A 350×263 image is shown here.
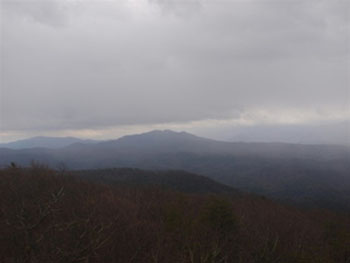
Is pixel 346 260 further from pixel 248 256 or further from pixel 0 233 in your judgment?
pixel 0 233

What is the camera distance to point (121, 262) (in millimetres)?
12469

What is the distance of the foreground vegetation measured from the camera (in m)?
8.58

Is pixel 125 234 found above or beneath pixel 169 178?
above

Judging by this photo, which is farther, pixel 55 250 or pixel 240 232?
pixel 240 232

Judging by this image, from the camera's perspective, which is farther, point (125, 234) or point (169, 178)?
point (169, 178)

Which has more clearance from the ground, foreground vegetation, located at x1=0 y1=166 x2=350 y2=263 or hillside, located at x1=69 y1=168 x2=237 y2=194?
foreground vegetation, located at x1=0 y1=166 x2=350 y2=263

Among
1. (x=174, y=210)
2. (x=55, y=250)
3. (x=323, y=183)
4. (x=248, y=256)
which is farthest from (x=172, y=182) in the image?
(x=323, y=183)

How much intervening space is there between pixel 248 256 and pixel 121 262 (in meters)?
6.35

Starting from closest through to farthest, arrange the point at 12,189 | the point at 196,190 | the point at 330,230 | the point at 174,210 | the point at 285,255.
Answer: the point at 285,255, the point at 12,189, the point at 174,210, the point at 330,230, the point at 196,190

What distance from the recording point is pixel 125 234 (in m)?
16.8

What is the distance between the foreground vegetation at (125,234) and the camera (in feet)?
28.2

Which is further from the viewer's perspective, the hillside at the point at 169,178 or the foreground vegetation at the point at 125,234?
the hillside at the point at 169,178

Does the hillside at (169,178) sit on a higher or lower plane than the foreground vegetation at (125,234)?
lower

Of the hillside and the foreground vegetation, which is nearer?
the foreground vegetation
